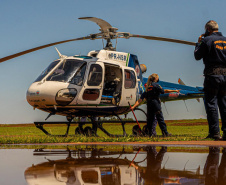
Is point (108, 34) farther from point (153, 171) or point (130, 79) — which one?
point (153, 171)

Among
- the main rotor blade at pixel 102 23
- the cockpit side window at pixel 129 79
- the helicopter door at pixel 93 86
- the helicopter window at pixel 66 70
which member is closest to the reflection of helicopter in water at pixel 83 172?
the helicopter window at pixel 66 70

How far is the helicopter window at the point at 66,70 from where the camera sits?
11.5 m

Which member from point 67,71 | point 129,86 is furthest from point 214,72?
point 129,86

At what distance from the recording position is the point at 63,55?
1238 cm

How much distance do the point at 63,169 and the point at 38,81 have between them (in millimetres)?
8100

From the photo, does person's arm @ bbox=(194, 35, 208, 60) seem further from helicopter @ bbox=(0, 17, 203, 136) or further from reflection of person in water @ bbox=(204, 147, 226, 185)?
helicopter @ bbox=(0, 17, 203, 136)

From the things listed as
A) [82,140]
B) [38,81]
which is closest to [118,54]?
[38,81]

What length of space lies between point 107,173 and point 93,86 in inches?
331

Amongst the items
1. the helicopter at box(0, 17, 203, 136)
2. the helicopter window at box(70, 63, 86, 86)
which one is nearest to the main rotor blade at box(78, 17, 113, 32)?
the helicopter at box(0, 17, 203, 136)

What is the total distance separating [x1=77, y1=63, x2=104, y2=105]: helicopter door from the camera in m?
11.7

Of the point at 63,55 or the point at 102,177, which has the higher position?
the point at 63,55

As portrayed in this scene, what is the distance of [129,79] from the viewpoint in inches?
511

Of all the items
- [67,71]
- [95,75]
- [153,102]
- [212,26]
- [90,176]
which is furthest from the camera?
[95,75]

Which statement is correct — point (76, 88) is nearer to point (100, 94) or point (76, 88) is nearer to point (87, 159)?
point (100, 94)
